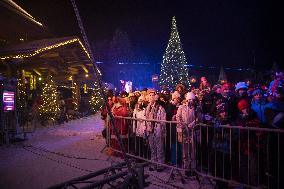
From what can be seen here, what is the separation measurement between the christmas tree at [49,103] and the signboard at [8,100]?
6.29 metres

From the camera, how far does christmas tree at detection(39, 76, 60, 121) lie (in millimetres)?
19859

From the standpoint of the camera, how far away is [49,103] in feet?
66.9

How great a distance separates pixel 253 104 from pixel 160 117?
2615 mm

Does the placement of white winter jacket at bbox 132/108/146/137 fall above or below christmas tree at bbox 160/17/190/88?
below

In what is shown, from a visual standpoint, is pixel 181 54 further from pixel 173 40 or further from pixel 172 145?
pixel 172 145

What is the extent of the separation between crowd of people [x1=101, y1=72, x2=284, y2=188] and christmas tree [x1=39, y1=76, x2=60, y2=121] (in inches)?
430

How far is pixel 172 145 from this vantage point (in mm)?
8297

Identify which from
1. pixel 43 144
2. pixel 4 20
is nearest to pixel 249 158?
pixel 43 144

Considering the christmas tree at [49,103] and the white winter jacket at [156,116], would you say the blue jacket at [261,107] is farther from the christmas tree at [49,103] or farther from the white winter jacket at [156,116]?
the christmas tree at [49,103]

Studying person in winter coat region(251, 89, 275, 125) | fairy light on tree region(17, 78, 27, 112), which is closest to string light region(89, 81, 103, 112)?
fairy light on tree region(17, 78, 27, 112)

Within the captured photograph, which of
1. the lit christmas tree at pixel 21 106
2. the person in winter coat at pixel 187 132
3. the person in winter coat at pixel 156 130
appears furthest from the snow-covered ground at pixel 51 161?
the lit christmas tree at pixel 21 106

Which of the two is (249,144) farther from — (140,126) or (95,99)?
(95,99)

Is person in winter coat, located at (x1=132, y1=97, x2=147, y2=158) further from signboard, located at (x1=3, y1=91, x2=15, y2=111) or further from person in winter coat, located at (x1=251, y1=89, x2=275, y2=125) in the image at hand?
signboard, located at (x1=3, y1=91, x2=15, y2=111)

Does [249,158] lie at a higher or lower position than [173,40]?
lower
